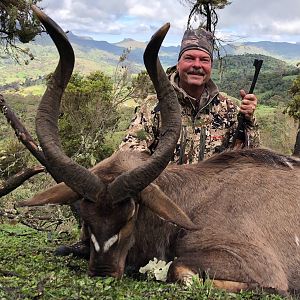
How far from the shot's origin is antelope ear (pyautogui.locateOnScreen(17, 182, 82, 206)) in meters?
6.18

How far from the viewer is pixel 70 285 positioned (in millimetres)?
4984

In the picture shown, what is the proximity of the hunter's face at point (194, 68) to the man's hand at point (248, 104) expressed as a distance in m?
0.72

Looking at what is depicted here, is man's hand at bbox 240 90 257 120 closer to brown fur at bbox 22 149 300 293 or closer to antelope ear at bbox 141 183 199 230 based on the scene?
brown fur at bbox 22 149 300 293

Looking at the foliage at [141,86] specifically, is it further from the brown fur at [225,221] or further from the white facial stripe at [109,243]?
the white facial stripe at [109,243]

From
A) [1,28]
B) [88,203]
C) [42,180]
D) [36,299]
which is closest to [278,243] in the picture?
[88,203]

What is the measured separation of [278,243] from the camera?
6.44 metres

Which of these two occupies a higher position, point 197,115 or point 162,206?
point 197,115

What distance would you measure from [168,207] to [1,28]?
55.3 ft

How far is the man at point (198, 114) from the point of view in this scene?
358 inches

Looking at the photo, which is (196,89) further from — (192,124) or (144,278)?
(144,278)

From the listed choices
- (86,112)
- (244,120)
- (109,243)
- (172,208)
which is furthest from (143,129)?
(86,112)

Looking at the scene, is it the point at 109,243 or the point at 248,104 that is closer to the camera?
the point at 109,243

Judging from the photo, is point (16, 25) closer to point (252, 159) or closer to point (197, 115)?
point (197, 115)

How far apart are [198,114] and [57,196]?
160 inches
